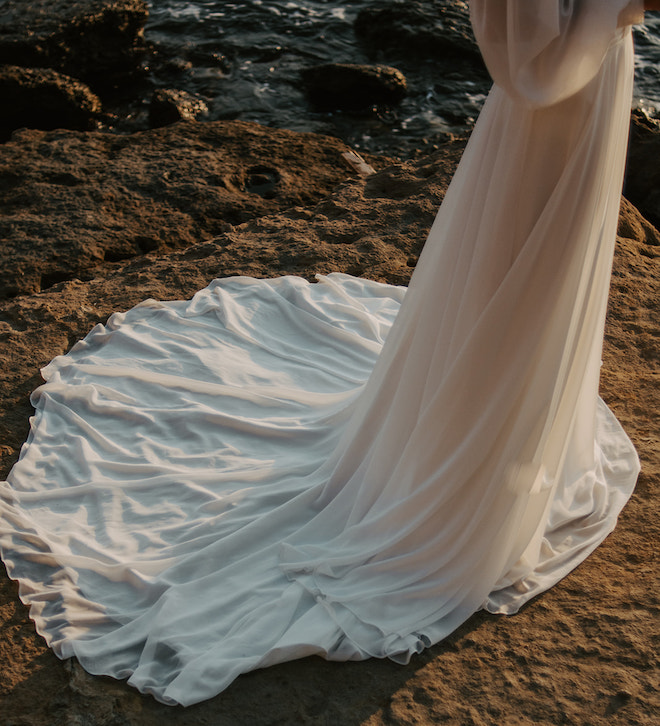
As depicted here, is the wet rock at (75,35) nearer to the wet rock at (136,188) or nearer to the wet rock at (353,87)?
the wet rock at (353,87)

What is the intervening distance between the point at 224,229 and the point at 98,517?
2446mm

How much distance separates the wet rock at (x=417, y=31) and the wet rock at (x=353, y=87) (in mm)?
1186

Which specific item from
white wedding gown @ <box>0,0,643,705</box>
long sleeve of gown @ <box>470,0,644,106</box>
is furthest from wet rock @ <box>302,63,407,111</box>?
long sleeve of gown @ <box>470,0,644,106</box>

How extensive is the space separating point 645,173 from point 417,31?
15.1 ft

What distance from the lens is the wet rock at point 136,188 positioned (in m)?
4.89

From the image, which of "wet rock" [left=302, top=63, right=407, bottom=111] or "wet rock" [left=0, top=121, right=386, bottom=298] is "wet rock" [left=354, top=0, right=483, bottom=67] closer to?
"wet rock" [left=302, top=63, right=407, bottom=111]

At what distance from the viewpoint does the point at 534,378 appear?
8.09 ft

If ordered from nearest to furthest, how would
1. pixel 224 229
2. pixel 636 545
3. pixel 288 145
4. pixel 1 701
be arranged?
Result: 1. pixel 1 701
2. pixel 636 545
3. pixel 224 229
4. pixel 288 145

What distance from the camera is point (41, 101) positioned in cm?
756

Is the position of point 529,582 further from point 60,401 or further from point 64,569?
point 60,401

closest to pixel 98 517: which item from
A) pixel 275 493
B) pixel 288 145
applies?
pixel 275 493

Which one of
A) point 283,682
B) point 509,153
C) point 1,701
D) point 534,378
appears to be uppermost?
point 509,153

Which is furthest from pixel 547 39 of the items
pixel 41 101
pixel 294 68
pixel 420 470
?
pixel 294 68

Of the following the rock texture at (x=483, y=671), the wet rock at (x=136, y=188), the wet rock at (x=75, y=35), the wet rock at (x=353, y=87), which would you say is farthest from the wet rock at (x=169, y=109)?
the rock texture at (x=483, y=671)
